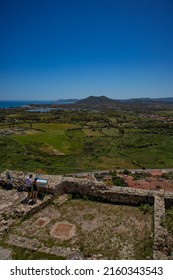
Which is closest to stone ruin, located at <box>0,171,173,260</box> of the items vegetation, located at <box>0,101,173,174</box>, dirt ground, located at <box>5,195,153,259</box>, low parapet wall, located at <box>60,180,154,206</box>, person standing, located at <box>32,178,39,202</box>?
low parapet wall, located at <box>60,180,154,206</box>

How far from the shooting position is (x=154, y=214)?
9.33 meters

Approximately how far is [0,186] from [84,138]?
2316 inches

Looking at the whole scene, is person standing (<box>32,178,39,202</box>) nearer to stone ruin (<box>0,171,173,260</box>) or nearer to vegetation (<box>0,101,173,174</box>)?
stone ruin (<box>0,171,173,260</box>)

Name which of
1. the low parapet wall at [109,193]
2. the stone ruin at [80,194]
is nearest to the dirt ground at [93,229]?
the stone ruin at [80,194]

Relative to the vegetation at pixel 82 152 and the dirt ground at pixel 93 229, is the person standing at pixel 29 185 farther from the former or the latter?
the vegetation at pixel 82 152

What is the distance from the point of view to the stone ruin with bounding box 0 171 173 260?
842 centimetres

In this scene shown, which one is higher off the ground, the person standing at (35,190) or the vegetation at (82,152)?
the person standing at (35,190)

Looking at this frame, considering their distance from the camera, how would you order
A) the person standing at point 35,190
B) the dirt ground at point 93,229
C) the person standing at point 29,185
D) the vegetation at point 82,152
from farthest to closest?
1. the vegetation at point 82,152
2. the person standing at point 35,190
3. the person standing at point 29,185
4. the dirt ground at point 93,229

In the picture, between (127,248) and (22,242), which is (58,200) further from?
(127,248)

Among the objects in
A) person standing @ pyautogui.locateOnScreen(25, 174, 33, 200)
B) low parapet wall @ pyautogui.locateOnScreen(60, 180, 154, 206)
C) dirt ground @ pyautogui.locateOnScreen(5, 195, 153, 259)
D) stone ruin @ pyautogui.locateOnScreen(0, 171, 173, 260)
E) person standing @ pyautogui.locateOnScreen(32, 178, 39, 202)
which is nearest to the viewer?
dirt ground @ pyautogui.locateOnScreen(5, 195, 153, 259)

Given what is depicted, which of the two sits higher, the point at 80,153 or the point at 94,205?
the point at 94,205

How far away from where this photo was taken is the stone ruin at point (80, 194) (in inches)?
332

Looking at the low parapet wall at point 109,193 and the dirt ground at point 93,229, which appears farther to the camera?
the low parapet wall at point 109,193
